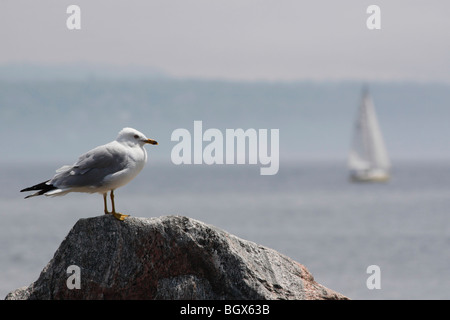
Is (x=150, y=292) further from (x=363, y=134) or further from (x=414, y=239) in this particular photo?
(x=363, y=134)

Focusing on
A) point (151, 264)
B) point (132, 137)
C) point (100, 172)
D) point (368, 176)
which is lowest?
point (368, 176)

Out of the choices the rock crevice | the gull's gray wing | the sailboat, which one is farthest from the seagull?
the sailboat

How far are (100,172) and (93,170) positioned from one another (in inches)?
3.3

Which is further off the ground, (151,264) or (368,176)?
(151,264)

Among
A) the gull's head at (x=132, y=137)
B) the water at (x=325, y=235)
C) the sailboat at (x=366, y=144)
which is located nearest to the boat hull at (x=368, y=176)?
the sailboat at (x=366, y=144)

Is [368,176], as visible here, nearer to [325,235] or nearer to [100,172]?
[325,235]

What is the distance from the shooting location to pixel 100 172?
7.51 meters

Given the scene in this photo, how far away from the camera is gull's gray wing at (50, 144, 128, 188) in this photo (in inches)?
294

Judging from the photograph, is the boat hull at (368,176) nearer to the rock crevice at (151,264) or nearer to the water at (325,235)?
the water at (325,235)

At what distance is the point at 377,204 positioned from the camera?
69.6 metres

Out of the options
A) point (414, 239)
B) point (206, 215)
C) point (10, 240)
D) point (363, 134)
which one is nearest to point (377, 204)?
point (363, 134)

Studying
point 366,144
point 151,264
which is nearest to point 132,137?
point 151,264

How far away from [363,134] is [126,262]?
7163 cm

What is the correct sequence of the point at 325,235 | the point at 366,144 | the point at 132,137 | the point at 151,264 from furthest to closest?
the point at 366,144
the point at 325,235
the point at 132,137
the point at 151,264
